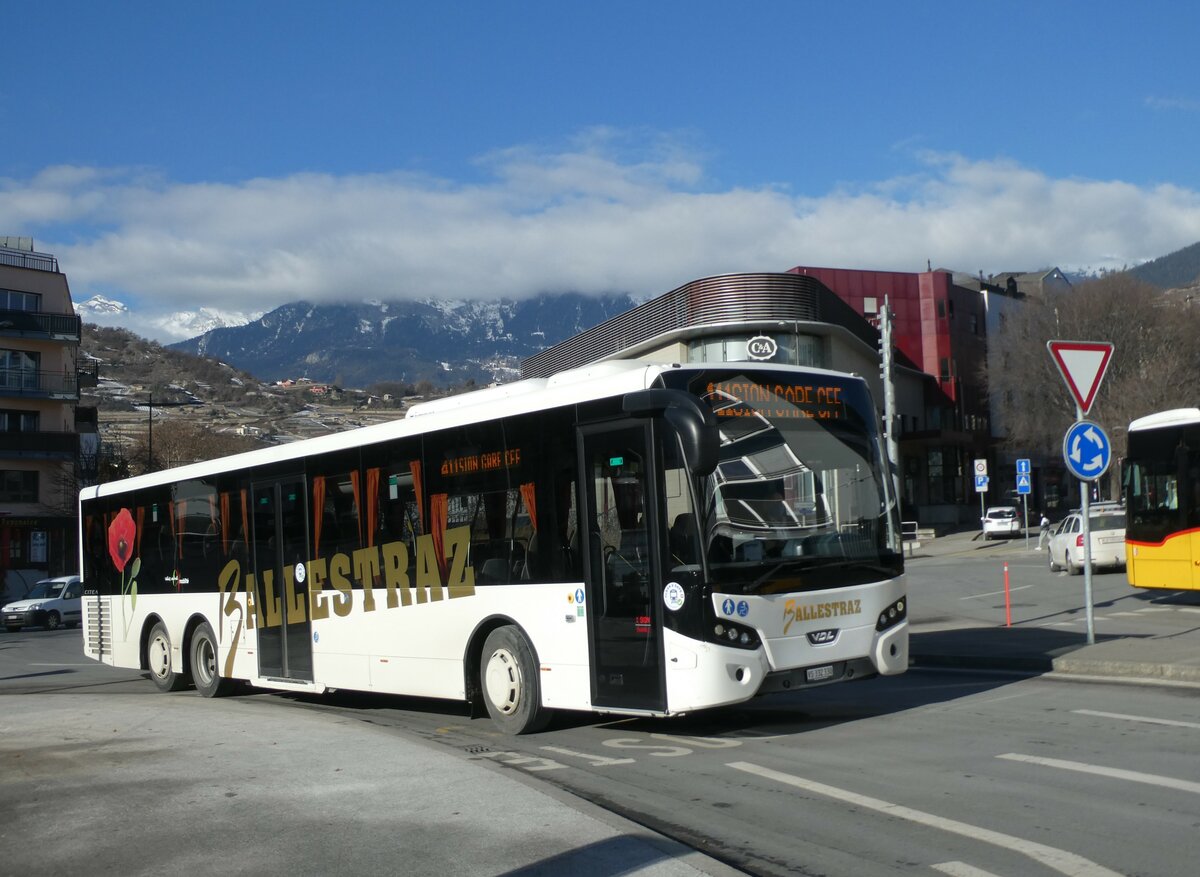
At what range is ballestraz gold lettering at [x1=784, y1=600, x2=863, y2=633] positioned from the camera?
32.7 ft

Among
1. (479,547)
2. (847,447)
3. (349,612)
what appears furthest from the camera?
(349,612)

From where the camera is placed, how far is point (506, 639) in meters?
11.3

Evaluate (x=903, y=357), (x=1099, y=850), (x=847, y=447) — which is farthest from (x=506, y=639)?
(x=903, y=357)

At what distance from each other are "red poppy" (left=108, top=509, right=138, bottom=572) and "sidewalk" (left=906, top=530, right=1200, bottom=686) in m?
11.2

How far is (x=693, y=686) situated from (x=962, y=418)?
71.5 metres

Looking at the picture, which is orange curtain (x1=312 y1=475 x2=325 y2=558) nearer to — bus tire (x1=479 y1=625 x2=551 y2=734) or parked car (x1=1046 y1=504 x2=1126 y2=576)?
bus tire (x1=479 y1=625 x2=551 y2=734)

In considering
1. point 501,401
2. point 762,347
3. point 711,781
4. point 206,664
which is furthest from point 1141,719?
point 762,347

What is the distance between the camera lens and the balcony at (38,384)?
65.9m

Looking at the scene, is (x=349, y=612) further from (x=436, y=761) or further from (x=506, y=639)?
(x=436, y=761)

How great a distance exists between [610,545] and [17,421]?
6520cm

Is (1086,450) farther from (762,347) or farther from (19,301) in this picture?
(19,301)

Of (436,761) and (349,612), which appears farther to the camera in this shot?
(349,612)

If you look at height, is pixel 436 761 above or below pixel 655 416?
below

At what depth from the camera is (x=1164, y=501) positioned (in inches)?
848
